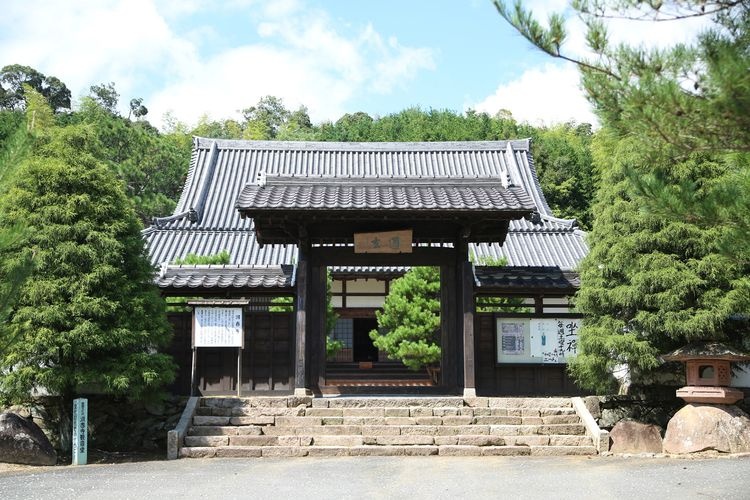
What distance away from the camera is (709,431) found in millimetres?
11156

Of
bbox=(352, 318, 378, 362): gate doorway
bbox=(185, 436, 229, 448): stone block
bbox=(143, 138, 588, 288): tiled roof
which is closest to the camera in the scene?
bbox=(185, 436, 229, 448): stone block

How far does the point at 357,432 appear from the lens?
40.0 feet

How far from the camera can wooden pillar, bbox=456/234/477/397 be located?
13.6 metres

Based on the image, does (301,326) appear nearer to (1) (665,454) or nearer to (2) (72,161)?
(2) (72,161)

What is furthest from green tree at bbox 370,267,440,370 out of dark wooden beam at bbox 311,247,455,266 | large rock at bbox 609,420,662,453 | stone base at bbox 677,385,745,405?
stone base at bbox 677,385,745,405

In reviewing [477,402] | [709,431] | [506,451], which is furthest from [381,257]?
[709,431]

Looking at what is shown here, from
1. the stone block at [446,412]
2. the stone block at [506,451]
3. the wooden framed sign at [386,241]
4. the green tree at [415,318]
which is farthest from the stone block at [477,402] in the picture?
the green tree at [415,318]

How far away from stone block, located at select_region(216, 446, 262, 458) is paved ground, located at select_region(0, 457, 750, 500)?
11.8 inches

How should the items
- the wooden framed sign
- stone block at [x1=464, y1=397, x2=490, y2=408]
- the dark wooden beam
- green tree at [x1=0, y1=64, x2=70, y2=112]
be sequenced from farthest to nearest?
green tree at [x1=0, y1=64, x2=70, y2=112], the dark wooden beam, the wooden framed sign, stone block at [x1=464, y1=397, x2=490, y2=408]

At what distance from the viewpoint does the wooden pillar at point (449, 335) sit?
47.3 ft

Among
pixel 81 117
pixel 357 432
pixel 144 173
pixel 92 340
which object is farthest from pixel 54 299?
pixel 81 117

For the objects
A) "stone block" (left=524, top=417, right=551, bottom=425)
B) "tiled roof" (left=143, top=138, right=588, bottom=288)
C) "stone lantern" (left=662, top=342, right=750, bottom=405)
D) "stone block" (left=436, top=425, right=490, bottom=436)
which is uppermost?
"tiled roof" (left=143, top=138, right=588, bottom=288)

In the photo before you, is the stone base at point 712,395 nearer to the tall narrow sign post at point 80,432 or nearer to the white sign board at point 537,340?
the white sign board at point 537,340

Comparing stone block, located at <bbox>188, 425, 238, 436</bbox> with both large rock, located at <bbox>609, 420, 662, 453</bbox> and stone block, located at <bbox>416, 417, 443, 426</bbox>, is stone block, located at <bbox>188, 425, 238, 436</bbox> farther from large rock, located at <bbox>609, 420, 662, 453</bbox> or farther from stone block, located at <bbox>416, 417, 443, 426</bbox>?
large rock, located at <bbox>609, 420, 662, 453</bbox>
